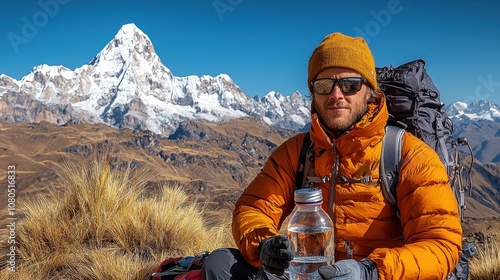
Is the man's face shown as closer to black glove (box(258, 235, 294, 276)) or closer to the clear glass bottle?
the clear glass bottle

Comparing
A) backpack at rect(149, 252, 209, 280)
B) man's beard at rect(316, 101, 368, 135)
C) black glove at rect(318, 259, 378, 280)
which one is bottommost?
backpack at rect(149, 252, 209, 280)

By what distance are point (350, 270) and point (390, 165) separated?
36.4 inches

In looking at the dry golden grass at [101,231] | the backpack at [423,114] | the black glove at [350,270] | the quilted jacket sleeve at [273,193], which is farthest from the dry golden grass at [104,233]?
the black glove at [350,270]

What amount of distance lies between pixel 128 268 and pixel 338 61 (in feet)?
9.92

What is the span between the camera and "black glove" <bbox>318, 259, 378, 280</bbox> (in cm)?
221

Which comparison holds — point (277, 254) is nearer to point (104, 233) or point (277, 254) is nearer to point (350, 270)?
point (350, 270)

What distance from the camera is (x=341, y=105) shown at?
322 cm

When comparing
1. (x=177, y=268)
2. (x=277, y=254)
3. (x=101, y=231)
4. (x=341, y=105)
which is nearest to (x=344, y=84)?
(x=341, y=105)

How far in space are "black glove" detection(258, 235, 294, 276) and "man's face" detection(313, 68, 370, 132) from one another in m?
1.02

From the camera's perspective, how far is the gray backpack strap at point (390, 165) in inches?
116

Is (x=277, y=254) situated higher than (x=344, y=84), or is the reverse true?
(x=344, y=84)

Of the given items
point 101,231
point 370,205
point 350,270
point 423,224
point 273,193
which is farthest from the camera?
point 101,231

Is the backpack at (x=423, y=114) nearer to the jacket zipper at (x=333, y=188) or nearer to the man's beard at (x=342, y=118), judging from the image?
the man's beard at (x=342, y=118)

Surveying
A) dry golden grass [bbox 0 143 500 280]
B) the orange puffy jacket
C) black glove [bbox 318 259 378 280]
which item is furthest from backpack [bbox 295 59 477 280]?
black glove [bbox 318 259 378 280]
